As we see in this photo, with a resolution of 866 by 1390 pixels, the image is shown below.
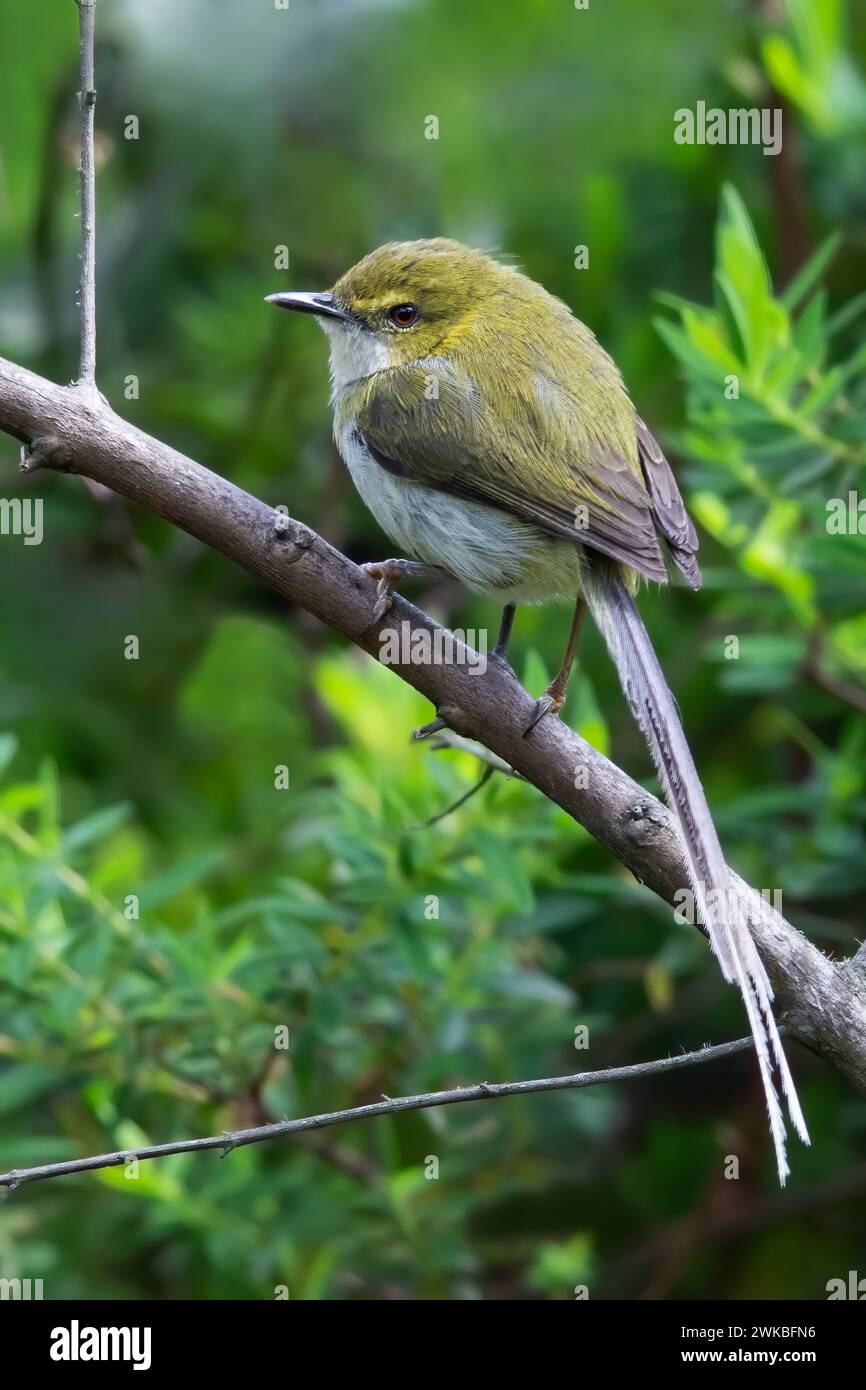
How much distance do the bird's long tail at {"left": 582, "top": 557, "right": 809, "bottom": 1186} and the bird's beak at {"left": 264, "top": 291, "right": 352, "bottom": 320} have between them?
886mm

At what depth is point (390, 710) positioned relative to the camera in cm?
324

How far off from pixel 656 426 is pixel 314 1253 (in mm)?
2175

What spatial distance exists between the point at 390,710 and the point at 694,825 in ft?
4.22

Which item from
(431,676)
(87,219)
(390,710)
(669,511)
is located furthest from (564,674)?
(87,219)

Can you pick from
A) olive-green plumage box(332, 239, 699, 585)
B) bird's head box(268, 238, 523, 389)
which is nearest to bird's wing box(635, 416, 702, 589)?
olive-green plumage box(332, 239, 699, 585)

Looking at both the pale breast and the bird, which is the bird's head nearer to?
the bird

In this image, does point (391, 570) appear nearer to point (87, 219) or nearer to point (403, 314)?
point (87, 219)

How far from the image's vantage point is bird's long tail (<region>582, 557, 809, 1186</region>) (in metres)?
1.77

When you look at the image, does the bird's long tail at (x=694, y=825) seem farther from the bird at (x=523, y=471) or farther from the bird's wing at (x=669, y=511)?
the bird's wing at (x=669, y=511)

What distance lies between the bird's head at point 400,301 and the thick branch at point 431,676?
4.05 feet

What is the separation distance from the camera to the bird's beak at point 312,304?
3.20 meters

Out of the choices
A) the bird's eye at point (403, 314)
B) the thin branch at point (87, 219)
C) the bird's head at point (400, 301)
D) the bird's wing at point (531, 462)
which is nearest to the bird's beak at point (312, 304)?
the bird's head at point (400, 301)

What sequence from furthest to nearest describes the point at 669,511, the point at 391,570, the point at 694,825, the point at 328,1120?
the point at 669,511, the point at 391,570, the point at 694,825, the point at 328,1120

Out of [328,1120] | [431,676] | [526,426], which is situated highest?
[526,426]
